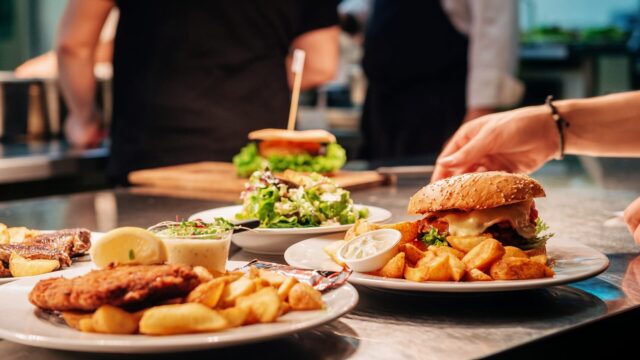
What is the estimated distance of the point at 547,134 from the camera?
2430mm

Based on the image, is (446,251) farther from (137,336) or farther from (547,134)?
(547,134)

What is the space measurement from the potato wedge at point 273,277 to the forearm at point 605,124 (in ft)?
4.44

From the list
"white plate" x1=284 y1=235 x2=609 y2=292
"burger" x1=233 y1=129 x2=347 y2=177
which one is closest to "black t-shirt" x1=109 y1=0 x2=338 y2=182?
"burger" x1=233 y1=129 x2=347 y2=177

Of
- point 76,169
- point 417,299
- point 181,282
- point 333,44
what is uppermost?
point 333,44

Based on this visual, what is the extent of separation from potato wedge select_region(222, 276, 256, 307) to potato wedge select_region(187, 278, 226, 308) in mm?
Answer: 16

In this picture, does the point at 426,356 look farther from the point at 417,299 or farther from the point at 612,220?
the point at 612,220

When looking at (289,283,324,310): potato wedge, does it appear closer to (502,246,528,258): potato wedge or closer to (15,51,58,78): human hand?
(502,246,528,258): potato wedge

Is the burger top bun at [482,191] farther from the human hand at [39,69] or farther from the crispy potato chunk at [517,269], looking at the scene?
the human hand at [39,69]

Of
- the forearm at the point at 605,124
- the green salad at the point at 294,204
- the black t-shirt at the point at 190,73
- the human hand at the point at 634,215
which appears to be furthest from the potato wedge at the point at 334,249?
the black t-shirt at the point at 190,73

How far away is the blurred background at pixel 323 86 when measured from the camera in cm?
451

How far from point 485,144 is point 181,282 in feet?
4.46

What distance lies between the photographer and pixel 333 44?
175 inches

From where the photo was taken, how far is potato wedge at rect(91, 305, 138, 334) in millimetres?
1101

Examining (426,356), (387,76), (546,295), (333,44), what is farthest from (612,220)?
(387,76)
